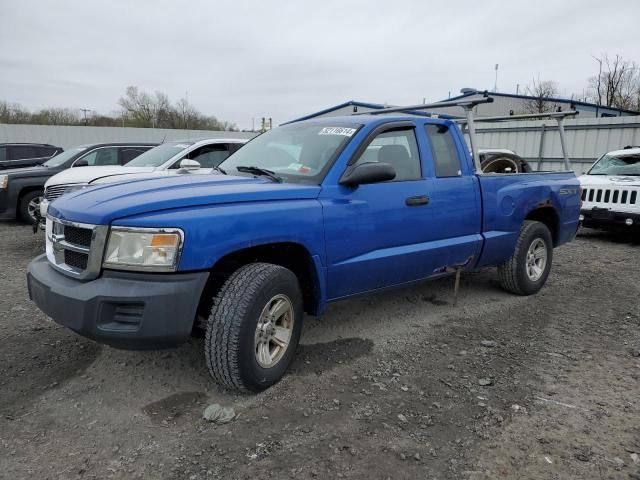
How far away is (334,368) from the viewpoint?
352 cm

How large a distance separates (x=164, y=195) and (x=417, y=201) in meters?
1.96

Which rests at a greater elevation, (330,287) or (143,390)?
(330,287)

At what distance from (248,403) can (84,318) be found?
3.54 feet

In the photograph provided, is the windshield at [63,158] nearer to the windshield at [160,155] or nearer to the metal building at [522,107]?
the windshield at [160,155]

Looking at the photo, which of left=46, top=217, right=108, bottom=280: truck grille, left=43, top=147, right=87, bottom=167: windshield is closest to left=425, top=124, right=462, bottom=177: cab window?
left=46, top=217, right=108, bottom=280: truck grille

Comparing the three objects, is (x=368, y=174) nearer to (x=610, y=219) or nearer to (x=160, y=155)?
(x=160, y=155)

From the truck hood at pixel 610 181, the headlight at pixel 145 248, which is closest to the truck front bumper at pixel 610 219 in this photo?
the truck hood at pixel 610 181

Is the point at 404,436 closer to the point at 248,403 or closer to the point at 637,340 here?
the point at 248,403

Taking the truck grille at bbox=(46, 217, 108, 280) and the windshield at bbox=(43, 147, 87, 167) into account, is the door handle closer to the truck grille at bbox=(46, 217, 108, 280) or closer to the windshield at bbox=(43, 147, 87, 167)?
the truck grille at bbox=(46, 217, 108, 280)

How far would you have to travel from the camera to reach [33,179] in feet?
29.5

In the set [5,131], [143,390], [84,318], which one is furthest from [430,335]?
[5,131]

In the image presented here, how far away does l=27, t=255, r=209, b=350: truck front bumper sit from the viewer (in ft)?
8.56

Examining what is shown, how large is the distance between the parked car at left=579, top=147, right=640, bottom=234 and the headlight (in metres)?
7.89

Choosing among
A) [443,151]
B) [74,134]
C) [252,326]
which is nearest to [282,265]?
[252,326]
